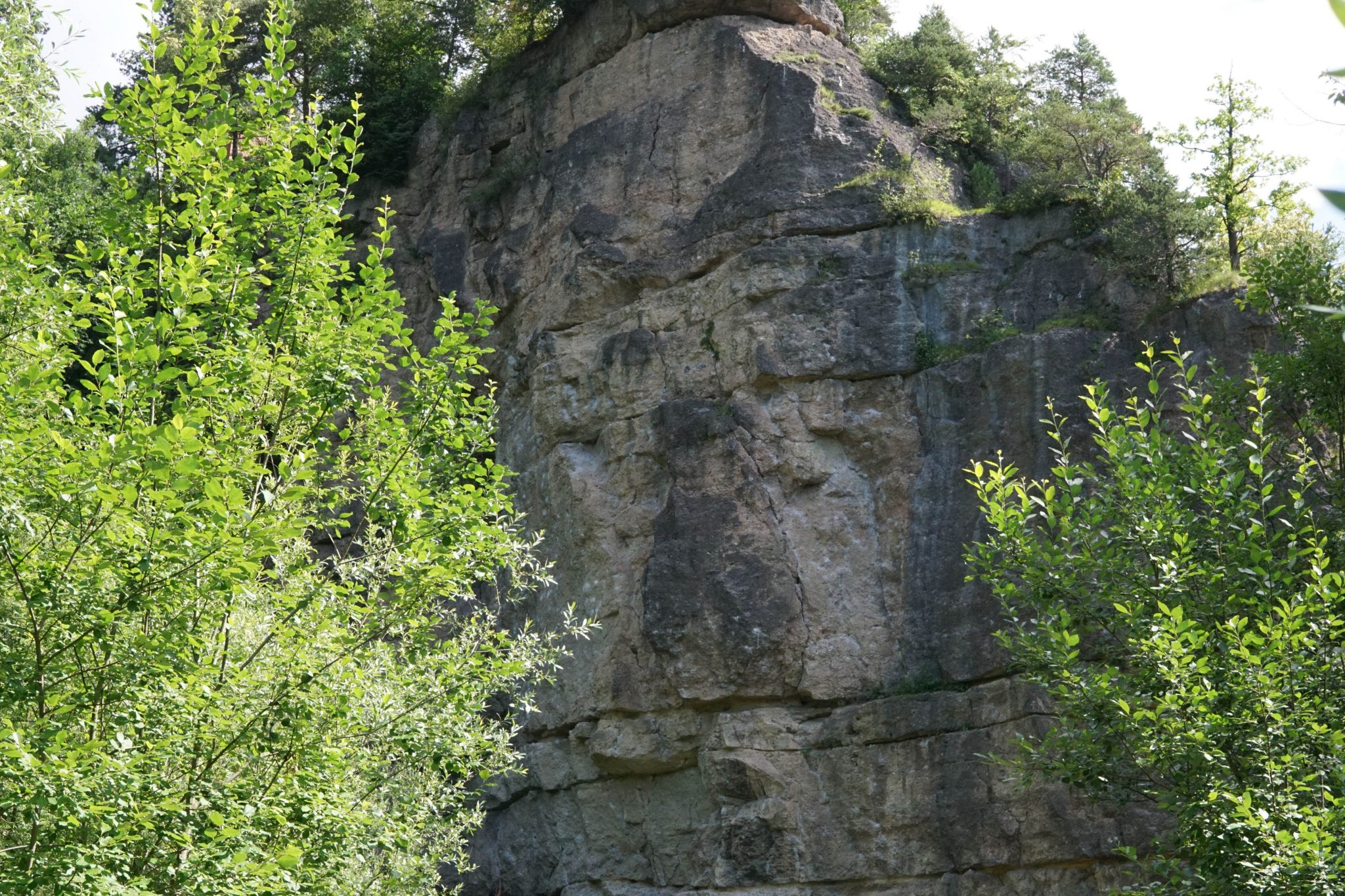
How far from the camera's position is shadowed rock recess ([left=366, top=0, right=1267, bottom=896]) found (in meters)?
16.0

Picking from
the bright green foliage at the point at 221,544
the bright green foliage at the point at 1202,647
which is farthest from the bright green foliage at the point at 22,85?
the bright green foliage at the point at 1202,647

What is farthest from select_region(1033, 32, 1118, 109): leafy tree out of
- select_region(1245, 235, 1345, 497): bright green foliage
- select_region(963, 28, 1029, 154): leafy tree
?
select_region(1245, 235, 1345, 497): bright green foliage

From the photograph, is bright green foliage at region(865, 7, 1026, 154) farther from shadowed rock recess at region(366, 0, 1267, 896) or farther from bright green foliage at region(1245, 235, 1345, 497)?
bright green foliage at region(1245, 235, 1345, 497)

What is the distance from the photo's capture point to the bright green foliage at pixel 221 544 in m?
7.10

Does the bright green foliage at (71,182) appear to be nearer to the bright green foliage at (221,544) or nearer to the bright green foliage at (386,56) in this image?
the bright green foliage at (386,56)

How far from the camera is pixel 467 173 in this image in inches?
995

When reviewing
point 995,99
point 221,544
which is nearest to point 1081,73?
point 995,99

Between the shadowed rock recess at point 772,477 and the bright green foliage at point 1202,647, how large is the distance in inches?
139

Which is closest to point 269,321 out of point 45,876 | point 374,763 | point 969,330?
point 374,763

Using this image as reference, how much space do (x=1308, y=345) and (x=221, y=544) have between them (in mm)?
10597

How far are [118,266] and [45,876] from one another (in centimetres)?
390

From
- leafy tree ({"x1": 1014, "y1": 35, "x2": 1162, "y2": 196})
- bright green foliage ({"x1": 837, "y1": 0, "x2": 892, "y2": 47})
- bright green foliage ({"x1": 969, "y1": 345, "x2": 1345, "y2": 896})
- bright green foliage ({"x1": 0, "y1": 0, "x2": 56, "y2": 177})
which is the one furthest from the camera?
bright green foliage ({"x1": 837, "y1": 0, "x2": 892, "y2": 47})

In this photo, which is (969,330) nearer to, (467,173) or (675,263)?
(675,263)

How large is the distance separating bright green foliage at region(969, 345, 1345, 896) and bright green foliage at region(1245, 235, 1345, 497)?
0.42 meters
